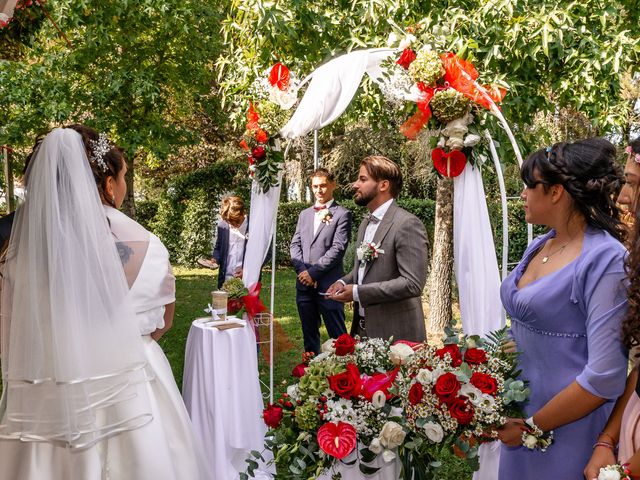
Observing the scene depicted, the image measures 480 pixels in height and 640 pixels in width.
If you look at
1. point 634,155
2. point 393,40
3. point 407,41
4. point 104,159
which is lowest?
point 634,155

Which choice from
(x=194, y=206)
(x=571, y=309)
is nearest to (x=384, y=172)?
(x=571, y=309)

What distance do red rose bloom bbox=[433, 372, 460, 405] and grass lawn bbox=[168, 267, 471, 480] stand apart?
2.34 metres

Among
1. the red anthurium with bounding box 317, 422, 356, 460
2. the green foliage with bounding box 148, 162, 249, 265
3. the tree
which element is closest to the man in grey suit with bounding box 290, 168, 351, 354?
the tree

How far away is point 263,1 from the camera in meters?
4.91

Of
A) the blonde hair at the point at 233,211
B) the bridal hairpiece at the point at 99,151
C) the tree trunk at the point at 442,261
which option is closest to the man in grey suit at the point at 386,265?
the bridal hairpiece at the point at 99,151

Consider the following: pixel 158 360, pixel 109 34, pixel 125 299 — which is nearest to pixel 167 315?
pixel 158 360

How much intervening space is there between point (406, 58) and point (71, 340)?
2384mm

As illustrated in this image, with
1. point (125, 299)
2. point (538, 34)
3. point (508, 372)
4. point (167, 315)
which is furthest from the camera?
point (538, 34)

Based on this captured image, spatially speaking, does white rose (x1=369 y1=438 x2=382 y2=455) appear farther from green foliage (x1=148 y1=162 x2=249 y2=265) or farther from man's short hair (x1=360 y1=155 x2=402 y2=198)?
green foliage (x1=148 y1=162 x2=249 y2=265)

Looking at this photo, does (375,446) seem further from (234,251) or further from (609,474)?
(234,251)

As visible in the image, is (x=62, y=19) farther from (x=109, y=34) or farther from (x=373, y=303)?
(x=373, y=303)

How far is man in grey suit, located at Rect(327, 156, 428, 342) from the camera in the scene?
147 inches

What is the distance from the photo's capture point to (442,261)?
7527 mm

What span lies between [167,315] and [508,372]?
161cm
